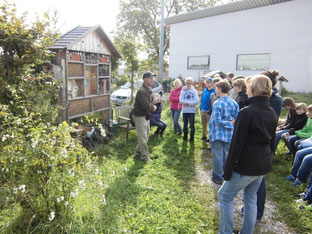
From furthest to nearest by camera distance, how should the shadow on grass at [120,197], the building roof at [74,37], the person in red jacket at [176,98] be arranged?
the person in red jacket at [176,98] → the building roof at [74,37] → the shadow on grass at [120,197]

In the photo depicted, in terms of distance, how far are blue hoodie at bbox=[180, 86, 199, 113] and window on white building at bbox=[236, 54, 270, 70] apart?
12.4 metres

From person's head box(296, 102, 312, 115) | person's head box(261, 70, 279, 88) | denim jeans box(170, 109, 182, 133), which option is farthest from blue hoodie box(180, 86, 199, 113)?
person's head box(261, 70, 279, 88)

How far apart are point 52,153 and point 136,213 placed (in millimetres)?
1620

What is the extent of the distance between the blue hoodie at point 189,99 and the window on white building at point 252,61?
486 inches

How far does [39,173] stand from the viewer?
254 cm

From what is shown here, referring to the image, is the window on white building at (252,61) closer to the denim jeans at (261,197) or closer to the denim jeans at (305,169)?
the denim jeans at (305,169)

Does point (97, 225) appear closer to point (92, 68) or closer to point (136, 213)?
point (136, 213)

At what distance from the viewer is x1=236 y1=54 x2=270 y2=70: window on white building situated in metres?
16.9

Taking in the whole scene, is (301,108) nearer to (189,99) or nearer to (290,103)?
(290,103)

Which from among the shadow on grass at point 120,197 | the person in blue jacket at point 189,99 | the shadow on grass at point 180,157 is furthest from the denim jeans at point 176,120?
the shadow on grass at point 120,197

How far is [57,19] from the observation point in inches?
181

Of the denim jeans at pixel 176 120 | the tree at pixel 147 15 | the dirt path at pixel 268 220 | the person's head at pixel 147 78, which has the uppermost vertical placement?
the tree at pixel 147 15

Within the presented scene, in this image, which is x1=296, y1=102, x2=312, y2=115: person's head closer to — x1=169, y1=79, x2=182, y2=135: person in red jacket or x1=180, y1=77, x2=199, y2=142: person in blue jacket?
x1=180, y1=77, x2=199, y2=142: person in blue jacket

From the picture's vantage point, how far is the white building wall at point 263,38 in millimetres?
15148
